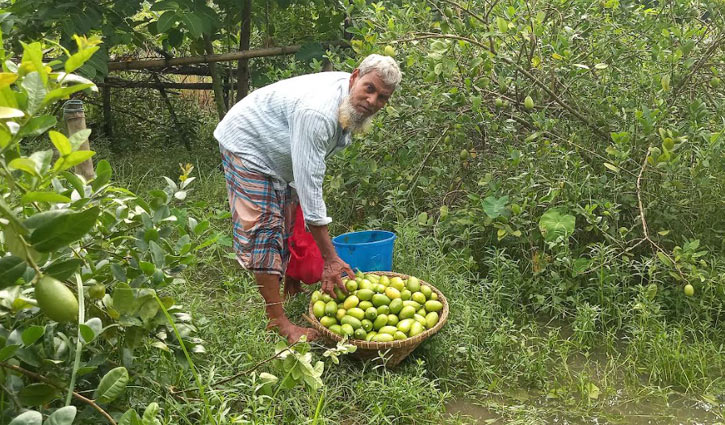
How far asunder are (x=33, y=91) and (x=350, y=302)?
1.97 m

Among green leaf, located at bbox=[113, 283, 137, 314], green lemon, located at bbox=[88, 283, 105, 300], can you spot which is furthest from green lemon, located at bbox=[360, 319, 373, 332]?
green lemon, located at bbox=[88, 283, 105, 300]

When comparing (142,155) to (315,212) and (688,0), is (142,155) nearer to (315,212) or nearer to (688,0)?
(315,212)

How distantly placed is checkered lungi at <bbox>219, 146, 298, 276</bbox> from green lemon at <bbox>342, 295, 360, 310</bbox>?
414 millimetres

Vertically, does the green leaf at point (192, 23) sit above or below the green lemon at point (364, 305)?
above

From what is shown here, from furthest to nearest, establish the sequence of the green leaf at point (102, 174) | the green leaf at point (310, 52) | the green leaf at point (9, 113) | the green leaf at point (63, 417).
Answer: the green leaf at point (310, 52) → the green leaf at point (102, 174) → the green leaf at point (63, 417) → the green leaf at point (9, 113)

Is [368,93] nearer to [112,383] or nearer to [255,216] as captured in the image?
[255,216]

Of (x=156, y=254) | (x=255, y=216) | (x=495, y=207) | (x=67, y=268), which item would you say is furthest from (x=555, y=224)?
(x=67, y=268)

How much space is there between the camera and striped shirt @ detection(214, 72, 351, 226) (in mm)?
2623

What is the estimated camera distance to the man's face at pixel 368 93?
262 cm

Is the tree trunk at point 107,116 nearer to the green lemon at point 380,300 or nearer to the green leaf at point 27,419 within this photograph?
the green lemon at point 380,300

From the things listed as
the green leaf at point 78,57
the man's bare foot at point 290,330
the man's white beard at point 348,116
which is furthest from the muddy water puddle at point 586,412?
the green leaf at point 78,57

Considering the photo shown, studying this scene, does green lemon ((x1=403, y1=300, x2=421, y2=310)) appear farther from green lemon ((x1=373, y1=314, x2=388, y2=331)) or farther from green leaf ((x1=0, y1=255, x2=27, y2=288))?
green leaf ((x1=0, y1=255, x2=27, y2=288))

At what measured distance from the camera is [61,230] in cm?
96

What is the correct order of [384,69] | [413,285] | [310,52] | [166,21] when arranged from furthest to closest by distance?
1. [310,52]
2. [166,21]
3. [413,285]
4. [384,69]
